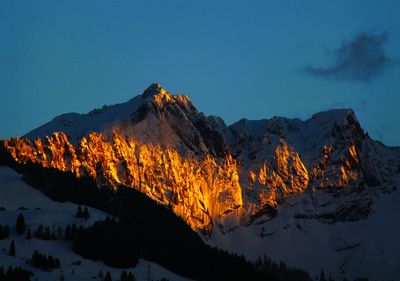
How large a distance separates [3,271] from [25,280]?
4.95 m

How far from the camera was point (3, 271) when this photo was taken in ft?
653

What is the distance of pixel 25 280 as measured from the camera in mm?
198500
